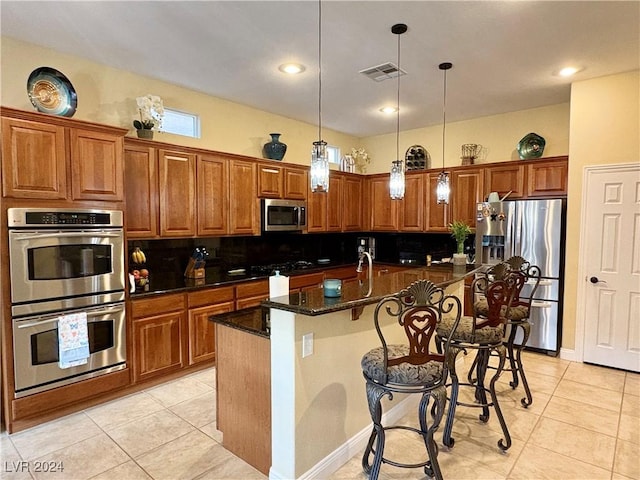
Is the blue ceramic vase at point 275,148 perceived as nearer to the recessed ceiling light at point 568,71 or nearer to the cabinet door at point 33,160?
the cabinet door at point 33,160

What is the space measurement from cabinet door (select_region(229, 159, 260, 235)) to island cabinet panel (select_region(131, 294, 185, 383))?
1175mm

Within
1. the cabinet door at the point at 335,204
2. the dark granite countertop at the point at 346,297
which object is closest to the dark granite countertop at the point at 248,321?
the dark granite countertop at the point at 346,297

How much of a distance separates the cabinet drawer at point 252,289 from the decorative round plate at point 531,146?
367cm

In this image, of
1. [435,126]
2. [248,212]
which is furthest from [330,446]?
[435,126]

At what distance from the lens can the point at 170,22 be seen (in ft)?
9.04

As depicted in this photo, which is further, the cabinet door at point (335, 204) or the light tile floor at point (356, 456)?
the cabinet door at point (335, 204)

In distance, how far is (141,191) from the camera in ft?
11.7

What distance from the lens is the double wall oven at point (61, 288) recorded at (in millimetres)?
2654

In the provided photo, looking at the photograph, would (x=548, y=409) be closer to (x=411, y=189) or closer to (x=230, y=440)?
(x=230, y=440)

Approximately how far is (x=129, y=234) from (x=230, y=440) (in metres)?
2.09

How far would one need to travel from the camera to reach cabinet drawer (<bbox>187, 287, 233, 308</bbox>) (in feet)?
12.1

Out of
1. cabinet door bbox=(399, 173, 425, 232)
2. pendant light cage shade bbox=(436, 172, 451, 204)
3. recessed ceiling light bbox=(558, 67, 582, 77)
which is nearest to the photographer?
pendant light cage shade bbox=(436, 172, 451, 204)

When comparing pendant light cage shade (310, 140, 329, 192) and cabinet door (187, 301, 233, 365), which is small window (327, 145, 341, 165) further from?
pendant light cage shade (310, 140, 329, 192)

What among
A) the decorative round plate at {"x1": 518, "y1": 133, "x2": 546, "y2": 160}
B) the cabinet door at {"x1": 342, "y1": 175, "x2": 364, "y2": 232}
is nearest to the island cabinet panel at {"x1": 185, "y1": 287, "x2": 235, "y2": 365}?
Result: the cabinet door at {"x1": 342, "y1": 175, "x2": 364, "y2": 232}
